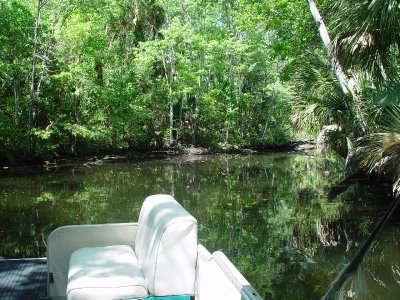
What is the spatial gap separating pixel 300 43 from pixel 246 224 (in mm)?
11027

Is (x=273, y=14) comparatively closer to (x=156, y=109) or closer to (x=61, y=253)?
(x=156, y=109)

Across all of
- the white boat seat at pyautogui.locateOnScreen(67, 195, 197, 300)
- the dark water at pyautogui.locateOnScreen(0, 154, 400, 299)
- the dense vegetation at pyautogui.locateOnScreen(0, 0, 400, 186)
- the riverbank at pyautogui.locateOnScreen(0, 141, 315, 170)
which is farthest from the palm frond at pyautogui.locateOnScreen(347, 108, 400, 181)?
the riverbank at pyautogui.locateOnScreen(0, 141, 315, 170)

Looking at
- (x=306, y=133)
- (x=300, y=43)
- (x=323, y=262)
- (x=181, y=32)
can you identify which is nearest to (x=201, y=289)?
(x=323, y=262)

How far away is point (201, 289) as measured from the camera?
2.98 metres

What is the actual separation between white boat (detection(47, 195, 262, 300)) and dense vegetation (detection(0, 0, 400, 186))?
4139 millimetres

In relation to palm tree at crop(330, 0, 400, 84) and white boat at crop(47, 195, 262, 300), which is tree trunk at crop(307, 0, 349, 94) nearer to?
palm tree at crop(330, 0, 400, 84)

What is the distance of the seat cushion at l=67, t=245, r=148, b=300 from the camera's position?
2.76 m

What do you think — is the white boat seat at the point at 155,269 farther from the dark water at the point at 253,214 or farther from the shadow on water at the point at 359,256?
the shadow on water at the point at 359,256

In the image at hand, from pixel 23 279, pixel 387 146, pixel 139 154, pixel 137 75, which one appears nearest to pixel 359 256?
pixel 23 279

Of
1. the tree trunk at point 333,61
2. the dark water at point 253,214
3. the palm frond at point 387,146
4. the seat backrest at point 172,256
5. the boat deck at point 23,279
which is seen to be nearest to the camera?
the seat backrest at point 172,256

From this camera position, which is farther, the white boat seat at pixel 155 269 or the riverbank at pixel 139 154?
the riverbank at pixel 139 154

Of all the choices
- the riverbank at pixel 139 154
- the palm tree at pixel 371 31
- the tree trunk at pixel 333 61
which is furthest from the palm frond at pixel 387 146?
the riverbank at pixel 139 154

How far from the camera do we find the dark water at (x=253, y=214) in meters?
5.61

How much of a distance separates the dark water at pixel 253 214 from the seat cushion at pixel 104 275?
4.21ft
